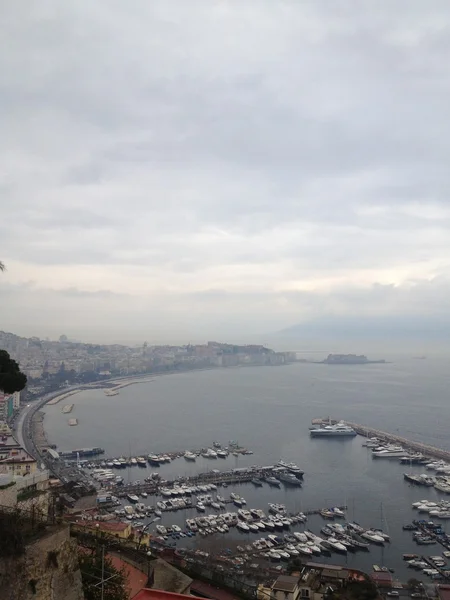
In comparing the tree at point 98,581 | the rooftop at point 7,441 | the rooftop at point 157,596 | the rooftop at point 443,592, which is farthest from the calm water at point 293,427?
the rooftop at point 157,596

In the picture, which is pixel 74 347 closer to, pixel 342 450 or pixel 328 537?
pixel 342 450

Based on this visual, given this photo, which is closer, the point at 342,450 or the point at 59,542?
the point at 59,542

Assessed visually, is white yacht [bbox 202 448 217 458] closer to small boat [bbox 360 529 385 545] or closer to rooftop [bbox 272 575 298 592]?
small boat [bbox 360 529 385 545]

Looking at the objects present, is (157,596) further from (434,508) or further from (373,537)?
(434,508)

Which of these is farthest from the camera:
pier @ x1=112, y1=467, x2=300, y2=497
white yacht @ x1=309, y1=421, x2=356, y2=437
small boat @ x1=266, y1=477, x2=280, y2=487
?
white yacht @ x1=309, y1=421, x2=356, y2=437

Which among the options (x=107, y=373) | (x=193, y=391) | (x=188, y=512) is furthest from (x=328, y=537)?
(x=107, y=373)

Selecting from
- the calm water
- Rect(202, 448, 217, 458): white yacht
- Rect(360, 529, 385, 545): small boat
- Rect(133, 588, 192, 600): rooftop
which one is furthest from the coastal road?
Rect(133, 588, 192, 600): rooftop

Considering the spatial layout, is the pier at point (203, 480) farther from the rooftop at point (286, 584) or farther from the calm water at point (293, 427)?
the rooftop at point (286, 584)
